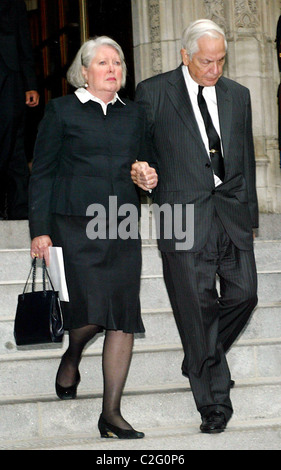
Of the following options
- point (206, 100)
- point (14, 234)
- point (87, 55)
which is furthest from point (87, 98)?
point (14, 234)

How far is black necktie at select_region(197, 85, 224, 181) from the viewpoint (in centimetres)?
517

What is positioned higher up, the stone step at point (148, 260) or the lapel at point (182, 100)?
the lapel at point (182, 100)

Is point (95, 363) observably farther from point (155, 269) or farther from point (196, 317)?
point (155, 269)

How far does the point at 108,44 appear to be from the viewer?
16.5ft

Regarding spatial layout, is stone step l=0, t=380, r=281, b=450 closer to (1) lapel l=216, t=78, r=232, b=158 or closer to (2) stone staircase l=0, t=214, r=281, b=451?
(2) stone staircase l=0, t=214, r=281, b=451

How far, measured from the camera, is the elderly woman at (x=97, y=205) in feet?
16.2

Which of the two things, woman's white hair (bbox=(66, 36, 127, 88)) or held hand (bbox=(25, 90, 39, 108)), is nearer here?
woman's white hair (bbox=(66, 36, 127, 88))

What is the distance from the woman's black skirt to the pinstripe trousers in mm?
276

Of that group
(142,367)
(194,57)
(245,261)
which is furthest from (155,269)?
(194,57)

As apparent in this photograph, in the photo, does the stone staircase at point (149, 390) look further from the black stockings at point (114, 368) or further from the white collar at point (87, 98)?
the white collar at point (87, 98)

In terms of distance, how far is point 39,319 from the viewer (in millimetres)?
4824

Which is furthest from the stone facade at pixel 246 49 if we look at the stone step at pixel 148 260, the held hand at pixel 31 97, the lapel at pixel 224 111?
the lapel at pixel 224 111

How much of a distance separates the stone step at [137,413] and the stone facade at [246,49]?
3908 mm

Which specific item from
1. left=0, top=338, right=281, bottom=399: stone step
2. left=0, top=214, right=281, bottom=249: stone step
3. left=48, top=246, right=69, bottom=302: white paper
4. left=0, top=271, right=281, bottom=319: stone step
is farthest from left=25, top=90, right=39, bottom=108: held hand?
left=48, top=246, right=69, bottom=302: white paper
